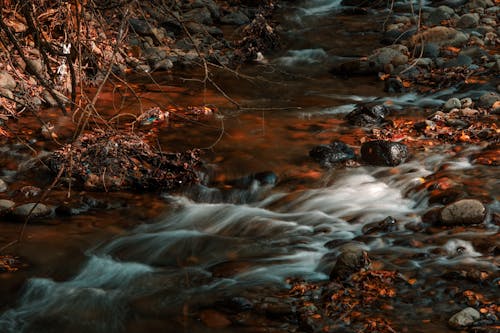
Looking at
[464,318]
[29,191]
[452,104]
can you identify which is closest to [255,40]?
[452,104]

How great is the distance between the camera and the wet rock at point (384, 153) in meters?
6.28

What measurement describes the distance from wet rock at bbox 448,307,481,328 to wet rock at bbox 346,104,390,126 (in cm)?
381

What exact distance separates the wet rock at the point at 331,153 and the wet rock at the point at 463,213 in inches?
61.9

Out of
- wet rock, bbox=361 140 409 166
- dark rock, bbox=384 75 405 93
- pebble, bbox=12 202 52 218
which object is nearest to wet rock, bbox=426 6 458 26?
dark rock, bbox=384 75 405 93

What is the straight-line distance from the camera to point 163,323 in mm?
4059

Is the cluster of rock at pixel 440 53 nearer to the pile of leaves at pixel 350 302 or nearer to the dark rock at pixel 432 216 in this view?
the dark rock at pixel 432 216

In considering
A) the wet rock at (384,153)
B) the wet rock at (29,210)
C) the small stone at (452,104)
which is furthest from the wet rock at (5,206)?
the small stone at (452,104)

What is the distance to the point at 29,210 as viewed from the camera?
213 inches

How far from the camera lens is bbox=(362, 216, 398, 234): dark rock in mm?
5047

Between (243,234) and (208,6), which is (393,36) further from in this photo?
(243,234)

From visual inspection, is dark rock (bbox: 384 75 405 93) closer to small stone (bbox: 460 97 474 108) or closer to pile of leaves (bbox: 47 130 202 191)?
small stone (bbox: 460 97 474 108)

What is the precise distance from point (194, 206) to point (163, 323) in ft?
6.16

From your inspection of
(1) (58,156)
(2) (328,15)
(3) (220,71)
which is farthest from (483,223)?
(2) (328,15)

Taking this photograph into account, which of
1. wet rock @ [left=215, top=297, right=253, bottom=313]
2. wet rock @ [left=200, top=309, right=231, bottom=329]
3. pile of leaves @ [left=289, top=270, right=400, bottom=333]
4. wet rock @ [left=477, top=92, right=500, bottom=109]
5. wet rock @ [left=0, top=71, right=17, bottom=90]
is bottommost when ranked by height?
wet rock @ [left=200, top=309, right=231, bottom=329]
